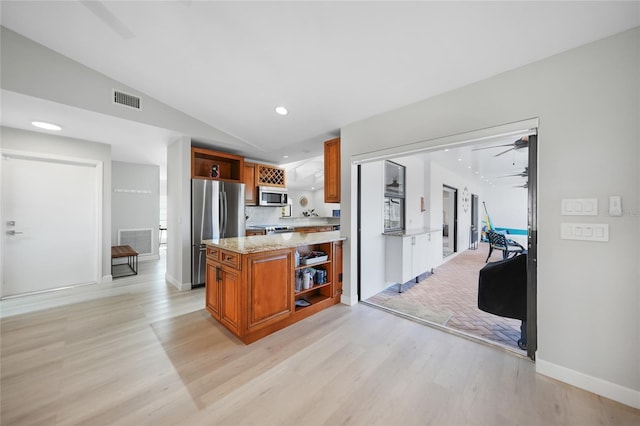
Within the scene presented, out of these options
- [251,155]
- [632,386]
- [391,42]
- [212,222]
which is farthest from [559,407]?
[251,155]

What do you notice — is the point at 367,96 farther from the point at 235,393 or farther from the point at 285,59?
the point at 235,393

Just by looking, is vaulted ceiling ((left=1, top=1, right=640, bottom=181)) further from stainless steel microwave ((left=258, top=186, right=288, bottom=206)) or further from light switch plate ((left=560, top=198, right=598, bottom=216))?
stainless steel microwave ((left=258, top=186, right=288, bottom=206))

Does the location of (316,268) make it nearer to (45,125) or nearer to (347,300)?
→ (347,300)

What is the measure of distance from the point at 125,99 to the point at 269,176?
9.49ft

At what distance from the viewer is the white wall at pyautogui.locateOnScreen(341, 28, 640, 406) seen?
1.52 metres

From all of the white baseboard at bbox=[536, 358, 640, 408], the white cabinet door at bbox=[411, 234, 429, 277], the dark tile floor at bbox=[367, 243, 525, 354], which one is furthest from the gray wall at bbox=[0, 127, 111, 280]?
the white baseboard at bbox=[536, 358, 640, 408]

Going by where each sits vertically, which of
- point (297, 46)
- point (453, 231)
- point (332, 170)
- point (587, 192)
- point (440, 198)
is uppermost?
point (297, 46)

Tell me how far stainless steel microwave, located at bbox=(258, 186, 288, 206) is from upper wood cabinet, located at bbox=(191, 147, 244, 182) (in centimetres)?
67

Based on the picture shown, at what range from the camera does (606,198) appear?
159 cm

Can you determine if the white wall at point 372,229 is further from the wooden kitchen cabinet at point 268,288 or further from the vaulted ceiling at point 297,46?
the wooden kitchen cabinet at point 268,288

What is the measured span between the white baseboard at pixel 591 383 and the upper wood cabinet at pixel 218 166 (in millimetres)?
4761

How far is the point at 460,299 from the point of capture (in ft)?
11.0

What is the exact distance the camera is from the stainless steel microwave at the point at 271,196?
529 cm

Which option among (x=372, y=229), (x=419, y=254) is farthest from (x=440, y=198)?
(x=372, y=229)
